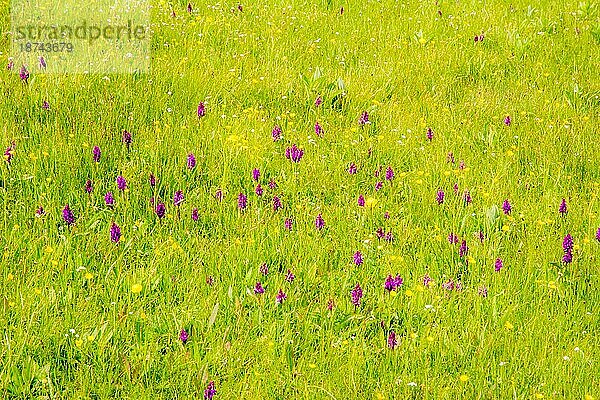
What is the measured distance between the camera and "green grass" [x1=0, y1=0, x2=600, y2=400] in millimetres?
3627

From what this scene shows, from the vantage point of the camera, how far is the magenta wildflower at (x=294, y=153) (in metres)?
A: 5.40

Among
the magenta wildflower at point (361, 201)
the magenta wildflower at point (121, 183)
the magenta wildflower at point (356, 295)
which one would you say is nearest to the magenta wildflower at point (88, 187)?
the magenta wildflower at point (121, 183)

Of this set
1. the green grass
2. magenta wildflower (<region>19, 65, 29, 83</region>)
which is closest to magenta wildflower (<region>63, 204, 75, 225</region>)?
the green grass

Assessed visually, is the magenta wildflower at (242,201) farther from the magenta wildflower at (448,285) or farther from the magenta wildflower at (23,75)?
the magenta wildflower at (23,75)

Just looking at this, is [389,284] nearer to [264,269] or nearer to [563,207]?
[264,269]

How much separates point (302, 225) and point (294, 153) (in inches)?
33.1

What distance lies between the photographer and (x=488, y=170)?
560 centimetres

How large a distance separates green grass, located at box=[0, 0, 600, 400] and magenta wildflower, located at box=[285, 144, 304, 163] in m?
0.08

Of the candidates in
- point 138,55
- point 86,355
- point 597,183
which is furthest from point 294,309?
point 138,55

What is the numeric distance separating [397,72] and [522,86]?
1160 millimetres

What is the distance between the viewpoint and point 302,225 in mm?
4719

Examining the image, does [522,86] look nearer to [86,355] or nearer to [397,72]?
[397,72]

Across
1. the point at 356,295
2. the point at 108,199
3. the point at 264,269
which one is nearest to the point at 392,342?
the point at 356,295

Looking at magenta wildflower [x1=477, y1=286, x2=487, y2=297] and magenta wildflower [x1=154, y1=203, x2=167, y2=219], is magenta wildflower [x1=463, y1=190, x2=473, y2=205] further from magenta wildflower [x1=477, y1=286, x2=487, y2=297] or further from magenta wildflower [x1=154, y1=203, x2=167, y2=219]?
magenta wildflower [x1=154, y1=203, x2=167, y2=219]
